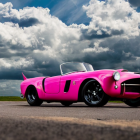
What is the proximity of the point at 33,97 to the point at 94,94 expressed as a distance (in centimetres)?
288

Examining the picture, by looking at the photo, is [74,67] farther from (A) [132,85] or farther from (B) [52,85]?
(A) [132,85]

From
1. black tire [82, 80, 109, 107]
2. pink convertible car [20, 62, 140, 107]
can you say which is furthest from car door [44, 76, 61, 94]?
black tire [82, 80, 109, 107]

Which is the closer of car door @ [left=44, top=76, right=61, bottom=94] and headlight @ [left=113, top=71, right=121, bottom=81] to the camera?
headlight @ [left=113, top=71, right=121, bottom=81]

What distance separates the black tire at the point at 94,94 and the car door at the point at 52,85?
3.94ft

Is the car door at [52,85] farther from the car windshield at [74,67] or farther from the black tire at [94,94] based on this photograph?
the black tire at [94,94]

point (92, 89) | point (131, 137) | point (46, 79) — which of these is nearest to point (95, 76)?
point (92, 89)

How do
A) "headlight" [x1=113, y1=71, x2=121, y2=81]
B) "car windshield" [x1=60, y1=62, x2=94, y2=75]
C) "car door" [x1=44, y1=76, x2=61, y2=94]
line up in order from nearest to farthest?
1. "headlight" [x1=113, y1=71, x2=121, y2=81]
2. "car door" [x1=44, y1=76, x2=61, y2=94]
3. "car windshield" [x1=60, y1=62, x2=94, y2=75]

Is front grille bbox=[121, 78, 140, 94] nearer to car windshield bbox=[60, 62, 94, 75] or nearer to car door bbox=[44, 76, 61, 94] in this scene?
car windshield bbox=[60, 62, 94, 75]

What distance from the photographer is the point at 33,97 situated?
977 cm

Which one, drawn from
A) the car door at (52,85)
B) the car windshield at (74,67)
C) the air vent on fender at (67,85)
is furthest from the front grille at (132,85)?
the car door at (52,85)

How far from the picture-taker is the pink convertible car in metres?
7.45

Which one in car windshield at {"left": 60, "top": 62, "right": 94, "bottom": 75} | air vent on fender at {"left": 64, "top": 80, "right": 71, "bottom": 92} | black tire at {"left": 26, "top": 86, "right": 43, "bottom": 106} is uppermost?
car windshield at {"left": 60, "top": 62, "right": 94, "bottom": 75}

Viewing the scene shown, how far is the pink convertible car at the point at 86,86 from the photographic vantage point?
7453 mm

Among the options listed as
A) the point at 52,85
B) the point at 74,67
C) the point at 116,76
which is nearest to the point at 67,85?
the point at 52,85
